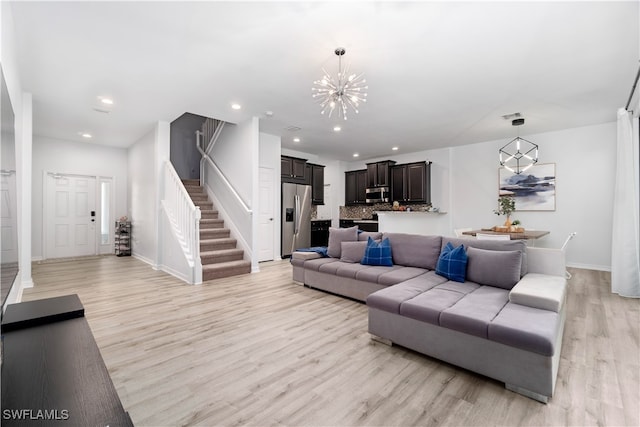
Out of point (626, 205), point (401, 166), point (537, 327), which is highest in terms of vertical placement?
point (401, 166)

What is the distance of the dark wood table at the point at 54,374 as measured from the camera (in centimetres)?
86

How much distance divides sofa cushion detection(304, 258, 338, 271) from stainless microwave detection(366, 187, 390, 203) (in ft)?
14.5

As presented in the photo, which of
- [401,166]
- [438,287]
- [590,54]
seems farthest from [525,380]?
[401,166]

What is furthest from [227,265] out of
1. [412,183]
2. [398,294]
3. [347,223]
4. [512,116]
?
[512,116]

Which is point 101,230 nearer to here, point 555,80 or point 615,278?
point 555,80

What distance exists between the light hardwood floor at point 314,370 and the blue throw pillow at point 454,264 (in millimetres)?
1004

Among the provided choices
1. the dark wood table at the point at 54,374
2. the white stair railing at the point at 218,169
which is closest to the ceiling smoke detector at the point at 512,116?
the white stair railing at the point at 218,169

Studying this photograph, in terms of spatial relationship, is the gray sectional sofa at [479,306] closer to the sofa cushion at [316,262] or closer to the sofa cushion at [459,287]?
the sofa cushion at [459,287]

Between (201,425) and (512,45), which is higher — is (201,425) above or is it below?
below

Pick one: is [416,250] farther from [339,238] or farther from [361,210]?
[361,210]

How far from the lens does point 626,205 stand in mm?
4137

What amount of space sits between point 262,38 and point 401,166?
6030mm

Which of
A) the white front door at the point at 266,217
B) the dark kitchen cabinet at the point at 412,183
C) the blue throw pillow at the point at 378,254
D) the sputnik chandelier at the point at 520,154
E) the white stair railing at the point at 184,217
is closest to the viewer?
the blue throw pillow at the point at 378,254

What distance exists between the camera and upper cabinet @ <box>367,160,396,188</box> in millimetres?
8297
